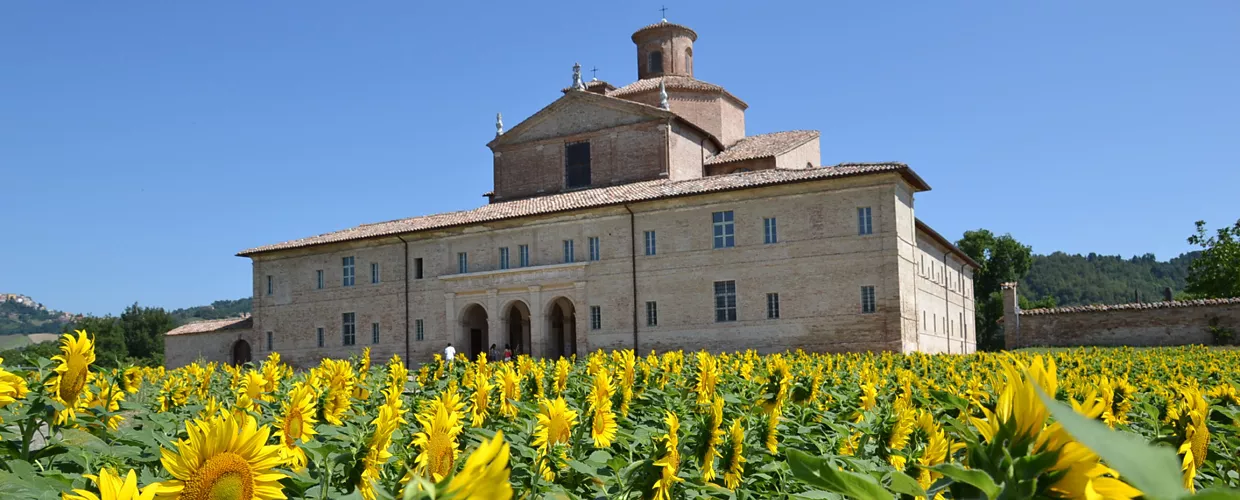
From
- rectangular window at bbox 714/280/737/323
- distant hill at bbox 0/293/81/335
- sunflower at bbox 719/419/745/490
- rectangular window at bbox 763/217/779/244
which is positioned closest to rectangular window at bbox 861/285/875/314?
rectangular window at bbox 763/217/779/244

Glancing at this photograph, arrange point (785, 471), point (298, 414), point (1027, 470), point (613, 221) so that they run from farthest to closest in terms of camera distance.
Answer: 1. point (613, 221)
2. point (298, 414)
3. point (785, 471)
4. point (1027, 470)

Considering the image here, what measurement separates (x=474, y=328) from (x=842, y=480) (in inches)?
1487

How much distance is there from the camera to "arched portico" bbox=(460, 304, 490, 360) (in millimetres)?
36469

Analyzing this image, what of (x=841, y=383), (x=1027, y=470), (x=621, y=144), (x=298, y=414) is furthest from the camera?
(x=621, y=144)

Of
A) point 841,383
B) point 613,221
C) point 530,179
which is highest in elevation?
point 530,179

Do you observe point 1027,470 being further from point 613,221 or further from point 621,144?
point 621,144

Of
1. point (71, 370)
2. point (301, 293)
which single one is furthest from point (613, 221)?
point (71, 370)

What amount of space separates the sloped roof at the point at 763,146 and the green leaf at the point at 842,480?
3734 cm

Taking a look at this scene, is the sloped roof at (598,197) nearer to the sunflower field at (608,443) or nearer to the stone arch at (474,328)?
the stone arch at (474,328)

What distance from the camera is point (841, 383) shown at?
7.72 metres

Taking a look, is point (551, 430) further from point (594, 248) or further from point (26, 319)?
point (26, 319)

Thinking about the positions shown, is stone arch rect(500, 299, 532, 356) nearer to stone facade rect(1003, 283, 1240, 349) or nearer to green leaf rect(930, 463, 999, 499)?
stone facade rect(1003, 283, 1240, 349)

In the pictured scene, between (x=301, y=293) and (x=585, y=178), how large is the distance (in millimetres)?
12572

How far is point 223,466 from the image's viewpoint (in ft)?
5.48
